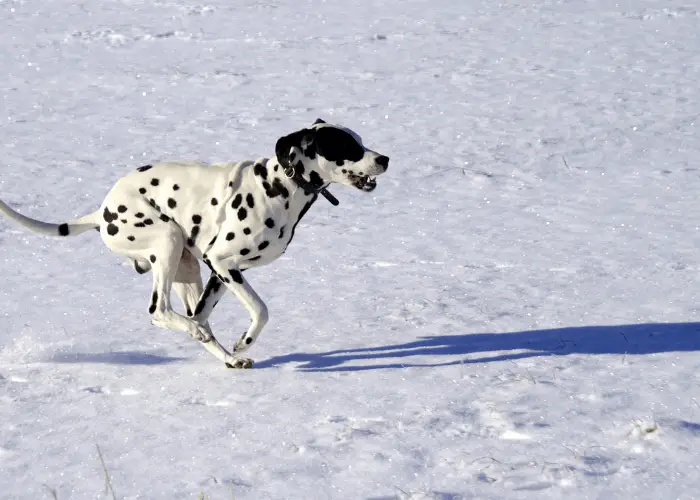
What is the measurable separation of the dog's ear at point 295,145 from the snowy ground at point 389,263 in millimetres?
1250

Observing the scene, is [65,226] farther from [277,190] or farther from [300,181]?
[300,181]

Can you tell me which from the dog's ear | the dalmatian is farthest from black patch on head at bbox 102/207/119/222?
the dog's ear

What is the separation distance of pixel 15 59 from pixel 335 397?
33.6ft

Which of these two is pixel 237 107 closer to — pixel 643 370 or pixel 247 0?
pixel 247 0

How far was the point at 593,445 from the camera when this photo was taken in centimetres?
492

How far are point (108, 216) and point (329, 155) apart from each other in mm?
1395

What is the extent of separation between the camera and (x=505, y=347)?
21.0ft

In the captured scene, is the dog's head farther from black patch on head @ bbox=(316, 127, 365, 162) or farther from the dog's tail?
the dog's tail

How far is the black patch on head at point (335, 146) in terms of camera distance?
595cm

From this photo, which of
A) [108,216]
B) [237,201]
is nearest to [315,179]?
[237,201]

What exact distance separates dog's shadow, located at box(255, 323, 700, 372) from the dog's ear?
1.23 meters

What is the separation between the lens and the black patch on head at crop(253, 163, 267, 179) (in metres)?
6.08

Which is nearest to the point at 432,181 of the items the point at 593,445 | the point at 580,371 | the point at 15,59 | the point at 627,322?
the point at 627,322

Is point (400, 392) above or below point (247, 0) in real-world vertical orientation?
below
